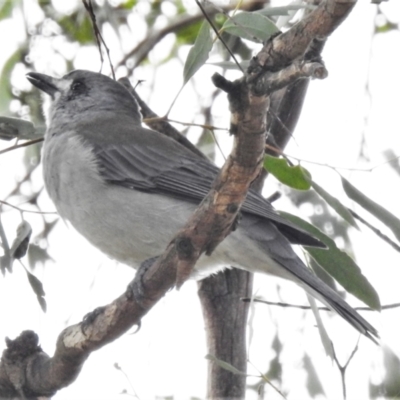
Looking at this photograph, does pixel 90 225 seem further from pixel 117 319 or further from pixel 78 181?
pixel 117 319

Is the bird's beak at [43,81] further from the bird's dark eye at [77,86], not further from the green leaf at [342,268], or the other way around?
the green leaf at [342,268]

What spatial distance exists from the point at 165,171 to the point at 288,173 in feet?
3.22

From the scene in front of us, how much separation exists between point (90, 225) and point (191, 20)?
1.86m

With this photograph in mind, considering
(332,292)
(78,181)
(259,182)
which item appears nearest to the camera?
(332,292)

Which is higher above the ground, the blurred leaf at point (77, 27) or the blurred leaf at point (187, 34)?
the blurred leaf at point (187, 34)

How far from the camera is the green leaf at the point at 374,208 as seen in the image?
Result: 3.17m

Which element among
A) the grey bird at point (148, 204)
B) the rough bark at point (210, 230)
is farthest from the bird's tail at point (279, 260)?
the rough bark at point (210, 230)

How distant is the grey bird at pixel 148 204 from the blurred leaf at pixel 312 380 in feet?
1.98

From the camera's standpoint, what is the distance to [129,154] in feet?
13.6

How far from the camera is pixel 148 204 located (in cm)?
379

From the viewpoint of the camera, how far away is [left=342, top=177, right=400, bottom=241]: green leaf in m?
3.17

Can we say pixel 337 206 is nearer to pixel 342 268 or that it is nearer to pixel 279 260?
pixel 342 268

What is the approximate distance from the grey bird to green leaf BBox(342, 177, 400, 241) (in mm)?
269

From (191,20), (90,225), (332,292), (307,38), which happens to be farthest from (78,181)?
(307,38)
